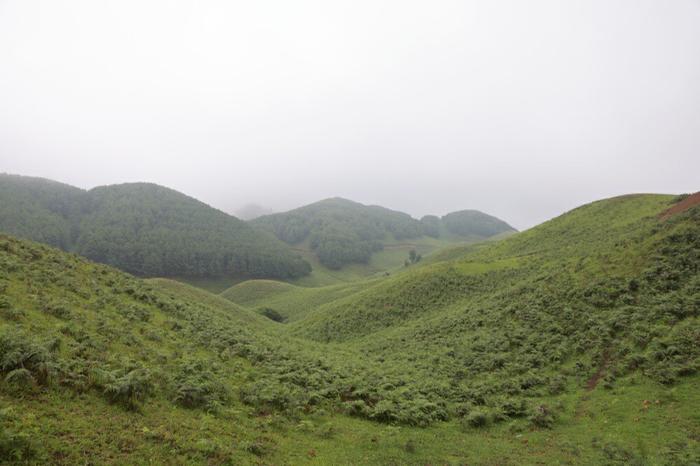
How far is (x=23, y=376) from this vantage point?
1055 centimetres

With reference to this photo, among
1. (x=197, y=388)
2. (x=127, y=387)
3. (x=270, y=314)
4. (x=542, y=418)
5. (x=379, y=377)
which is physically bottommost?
(x=270, y=314)

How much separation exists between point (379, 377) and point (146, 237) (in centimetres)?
17492

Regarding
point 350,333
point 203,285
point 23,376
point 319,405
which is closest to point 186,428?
point 23,376

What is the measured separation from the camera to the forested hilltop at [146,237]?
504ft

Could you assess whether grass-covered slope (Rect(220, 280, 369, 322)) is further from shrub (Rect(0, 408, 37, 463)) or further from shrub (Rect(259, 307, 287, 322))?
shrub (Rect(0, 408, 37, 463))

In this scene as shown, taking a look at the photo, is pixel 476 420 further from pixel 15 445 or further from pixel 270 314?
pixel 270 314

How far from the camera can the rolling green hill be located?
431 inches

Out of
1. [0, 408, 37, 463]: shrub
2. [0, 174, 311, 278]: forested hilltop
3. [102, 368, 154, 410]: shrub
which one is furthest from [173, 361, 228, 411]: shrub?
[0, 174, 311, 278]: forested hilltop

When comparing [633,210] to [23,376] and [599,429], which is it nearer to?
[599,429]

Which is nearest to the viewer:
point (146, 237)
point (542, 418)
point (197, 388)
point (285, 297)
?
point (197, 388)

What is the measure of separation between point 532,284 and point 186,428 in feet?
118

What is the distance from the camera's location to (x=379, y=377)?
2298 centimetres

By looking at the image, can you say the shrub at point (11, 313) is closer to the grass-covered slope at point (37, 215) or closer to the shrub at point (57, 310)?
the shrub at point (57, 310)

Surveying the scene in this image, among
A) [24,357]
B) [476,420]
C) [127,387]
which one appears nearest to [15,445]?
[127,387]
